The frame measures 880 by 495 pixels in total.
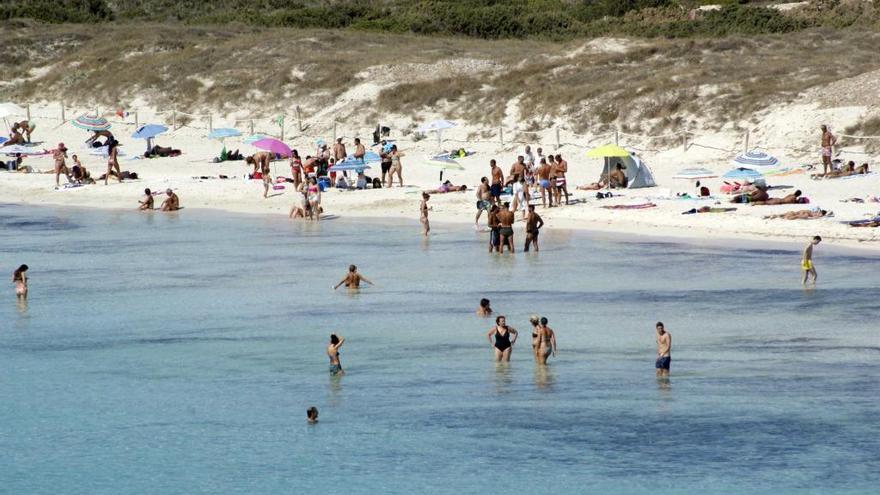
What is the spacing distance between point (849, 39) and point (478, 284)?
3293 centimetres

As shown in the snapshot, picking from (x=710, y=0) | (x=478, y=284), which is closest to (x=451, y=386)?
(x=478, y=284)

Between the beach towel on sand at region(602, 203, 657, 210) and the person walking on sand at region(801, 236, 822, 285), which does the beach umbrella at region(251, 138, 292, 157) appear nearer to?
the beach towel on sand at region(602, 203, 657, 210)

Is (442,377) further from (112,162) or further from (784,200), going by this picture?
(112,162)

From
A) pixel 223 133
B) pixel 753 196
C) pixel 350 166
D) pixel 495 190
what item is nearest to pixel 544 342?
pixel 753 196

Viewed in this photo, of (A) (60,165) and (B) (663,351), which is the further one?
(A) (60,165)

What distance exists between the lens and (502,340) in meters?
21.4

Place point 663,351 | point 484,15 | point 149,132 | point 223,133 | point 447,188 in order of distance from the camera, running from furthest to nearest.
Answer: point 484,15 < point 223,133 < point 149,132 < point 447,188 < point 663,351

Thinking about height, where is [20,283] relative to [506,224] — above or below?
below

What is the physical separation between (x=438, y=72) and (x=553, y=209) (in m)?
19.6

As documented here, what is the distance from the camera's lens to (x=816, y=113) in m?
42.9

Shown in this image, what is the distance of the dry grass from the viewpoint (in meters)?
47.3

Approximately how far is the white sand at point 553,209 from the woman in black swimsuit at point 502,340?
12.4 meters

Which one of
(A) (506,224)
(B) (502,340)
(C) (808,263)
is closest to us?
(B) (502,340)

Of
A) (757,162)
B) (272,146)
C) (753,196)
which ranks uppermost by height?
(272,146)
